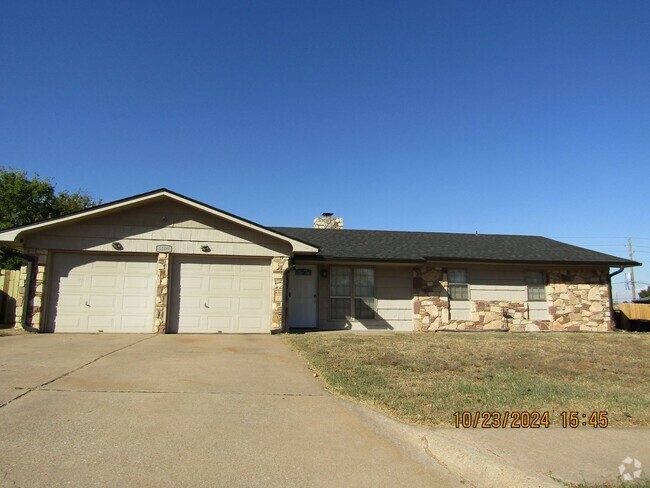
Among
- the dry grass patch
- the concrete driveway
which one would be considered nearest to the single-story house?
the dry grass patch

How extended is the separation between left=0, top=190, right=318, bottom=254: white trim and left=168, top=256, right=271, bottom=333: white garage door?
1217mm

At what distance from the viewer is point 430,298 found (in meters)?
16.2

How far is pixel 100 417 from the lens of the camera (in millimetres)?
4738

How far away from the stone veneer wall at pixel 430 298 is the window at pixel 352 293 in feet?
5.24

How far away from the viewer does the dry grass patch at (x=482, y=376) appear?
17.7 feet

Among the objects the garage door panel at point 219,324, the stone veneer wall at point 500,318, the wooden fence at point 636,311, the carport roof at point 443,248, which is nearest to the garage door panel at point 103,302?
the garage door panel at point 219,324

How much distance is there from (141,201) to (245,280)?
3.80 metres

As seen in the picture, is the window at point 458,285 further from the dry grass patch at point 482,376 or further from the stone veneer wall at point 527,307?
the dry grass patch at point 482,376

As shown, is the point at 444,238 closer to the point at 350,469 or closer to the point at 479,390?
the point at 479,390


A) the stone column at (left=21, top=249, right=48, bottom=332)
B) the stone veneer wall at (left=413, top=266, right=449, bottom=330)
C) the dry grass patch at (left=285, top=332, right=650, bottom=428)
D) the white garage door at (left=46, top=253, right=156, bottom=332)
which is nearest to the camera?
the dry grass patch at (left=285, top=332, right=650, bottom=428)

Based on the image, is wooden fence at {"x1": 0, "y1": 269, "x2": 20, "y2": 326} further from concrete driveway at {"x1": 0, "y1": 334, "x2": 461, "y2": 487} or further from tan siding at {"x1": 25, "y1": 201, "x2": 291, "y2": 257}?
concrete driveway at {"x1": 0, "y1": 334, "x2": 461, "y2": 487}

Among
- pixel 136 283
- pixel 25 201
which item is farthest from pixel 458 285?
pixel 25 201

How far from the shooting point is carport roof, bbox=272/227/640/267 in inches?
627
